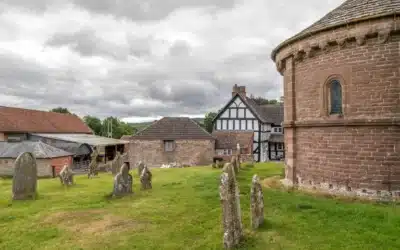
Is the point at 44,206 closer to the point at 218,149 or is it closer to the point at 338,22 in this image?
the point at 338,22

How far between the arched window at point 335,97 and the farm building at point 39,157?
26.0m

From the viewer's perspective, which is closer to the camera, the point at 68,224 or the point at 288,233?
the point at 288,233

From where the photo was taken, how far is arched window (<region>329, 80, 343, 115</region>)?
11.9m

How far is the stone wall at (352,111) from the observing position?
10539 millimetres

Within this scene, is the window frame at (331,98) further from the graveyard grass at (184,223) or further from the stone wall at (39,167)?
the stone wall at (39,167)

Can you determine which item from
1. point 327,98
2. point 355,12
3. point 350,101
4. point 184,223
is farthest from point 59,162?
point 355,12

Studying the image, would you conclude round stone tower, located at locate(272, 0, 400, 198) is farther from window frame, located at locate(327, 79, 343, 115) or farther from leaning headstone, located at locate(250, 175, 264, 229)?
leaning headstone, located at locate(250, 175, 264, 229)

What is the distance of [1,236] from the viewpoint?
8.62 m

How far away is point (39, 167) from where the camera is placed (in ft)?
94.6

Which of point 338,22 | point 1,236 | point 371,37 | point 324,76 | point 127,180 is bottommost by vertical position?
point 1,236

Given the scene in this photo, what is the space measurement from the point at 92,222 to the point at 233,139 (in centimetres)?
2970

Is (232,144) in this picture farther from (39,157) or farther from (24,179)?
(24,179)

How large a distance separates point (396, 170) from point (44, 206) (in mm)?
12912

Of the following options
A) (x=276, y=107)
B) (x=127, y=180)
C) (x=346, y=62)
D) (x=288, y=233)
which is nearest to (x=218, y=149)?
(x=276, y=107)
